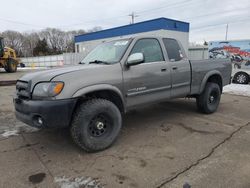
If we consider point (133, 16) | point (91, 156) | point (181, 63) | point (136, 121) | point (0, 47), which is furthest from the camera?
point (133, 16)

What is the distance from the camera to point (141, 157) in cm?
329

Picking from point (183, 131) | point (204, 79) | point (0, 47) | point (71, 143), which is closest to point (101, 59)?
point (71, 143)

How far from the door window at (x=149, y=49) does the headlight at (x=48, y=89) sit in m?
1.57

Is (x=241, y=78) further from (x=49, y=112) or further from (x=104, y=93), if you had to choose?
(x=49, y=112)

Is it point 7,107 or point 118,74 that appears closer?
point 118,74

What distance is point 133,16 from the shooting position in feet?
159

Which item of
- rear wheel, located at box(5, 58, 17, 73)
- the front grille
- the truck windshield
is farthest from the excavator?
the front grille

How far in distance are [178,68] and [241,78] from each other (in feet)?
29.1

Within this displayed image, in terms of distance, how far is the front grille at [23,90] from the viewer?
3.21m

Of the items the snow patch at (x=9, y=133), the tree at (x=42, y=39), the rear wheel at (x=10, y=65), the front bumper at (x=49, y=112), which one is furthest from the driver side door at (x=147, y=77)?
the tree at (x=42, y=39)

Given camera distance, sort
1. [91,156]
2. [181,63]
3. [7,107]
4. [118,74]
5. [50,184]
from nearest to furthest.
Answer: [50,184] < [91,156] < [118,74] < [181,63] < [7,107]

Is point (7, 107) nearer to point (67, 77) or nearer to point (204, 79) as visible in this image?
point (67, 77)

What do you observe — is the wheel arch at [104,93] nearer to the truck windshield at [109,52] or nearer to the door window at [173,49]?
the truck windshield at [109,52]

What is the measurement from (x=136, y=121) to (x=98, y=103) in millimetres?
1896
